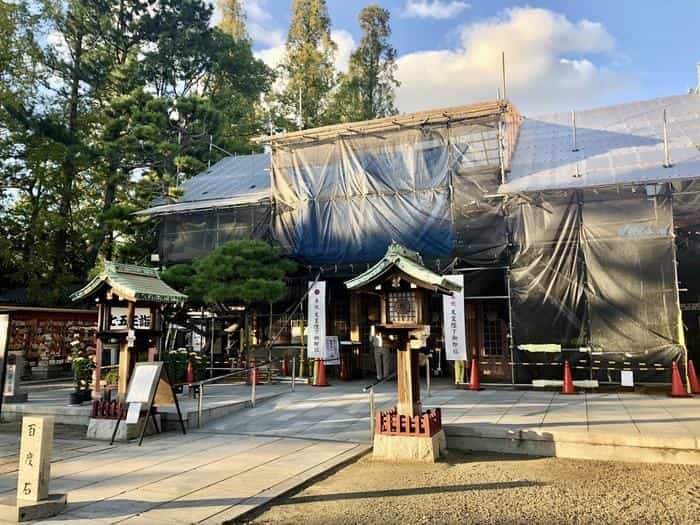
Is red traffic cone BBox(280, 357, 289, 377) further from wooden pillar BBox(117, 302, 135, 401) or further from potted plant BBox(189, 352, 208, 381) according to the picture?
wooden pillar BBox(117, 302, 135, 401)

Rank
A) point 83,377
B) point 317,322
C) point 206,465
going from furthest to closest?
point 317,322 → point 83,377 → point 206,465

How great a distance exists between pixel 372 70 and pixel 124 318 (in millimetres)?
29248

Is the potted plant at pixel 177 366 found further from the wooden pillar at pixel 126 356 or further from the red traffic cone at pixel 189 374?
the wooden pillar at pixel 126 356

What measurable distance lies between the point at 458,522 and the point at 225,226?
15.8 metres

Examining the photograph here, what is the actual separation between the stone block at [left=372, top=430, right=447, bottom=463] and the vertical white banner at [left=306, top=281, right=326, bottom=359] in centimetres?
780

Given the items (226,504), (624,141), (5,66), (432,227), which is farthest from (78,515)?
(5,66)


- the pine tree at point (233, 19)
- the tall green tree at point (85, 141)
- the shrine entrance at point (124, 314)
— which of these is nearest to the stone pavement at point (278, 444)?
the shrine entrance at point (124, 314)

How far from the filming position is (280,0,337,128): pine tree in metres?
33.7

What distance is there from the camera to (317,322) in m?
15.9

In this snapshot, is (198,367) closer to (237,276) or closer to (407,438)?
(237,276)

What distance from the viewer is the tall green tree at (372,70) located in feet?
113

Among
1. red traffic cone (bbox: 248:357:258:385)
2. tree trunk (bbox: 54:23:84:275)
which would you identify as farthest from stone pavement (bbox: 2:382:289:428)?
tree trunk (bbox: 54:23:84:275)

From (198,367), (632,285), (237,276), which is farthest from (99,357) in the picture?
(632,285)

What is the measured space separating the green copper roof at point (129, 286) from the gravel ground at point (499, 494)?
5.82 m
